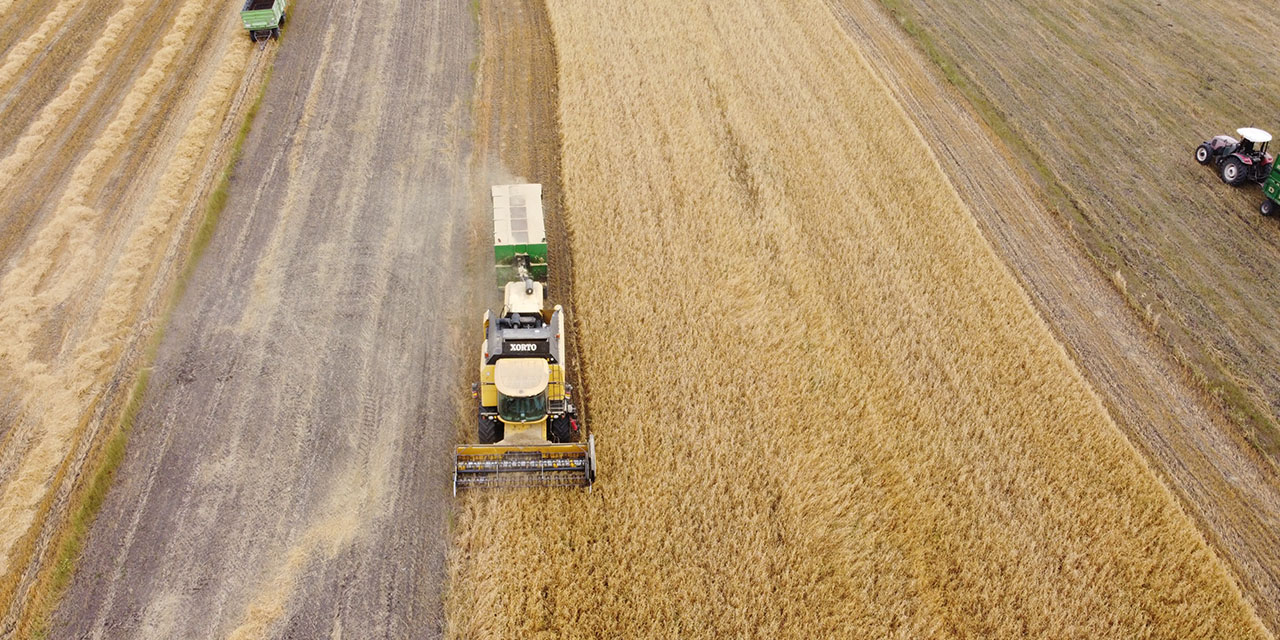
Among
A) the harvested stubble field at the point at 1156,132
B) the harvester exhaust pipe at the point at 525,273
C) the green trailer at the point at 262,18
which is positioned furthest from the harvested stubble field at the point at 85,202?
the harvested stubble field at the point at 1156,132

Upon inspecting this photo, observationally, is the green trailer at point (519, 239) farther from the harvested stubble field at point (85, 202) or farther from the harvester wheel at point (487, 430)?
the harvested stubble field at point (85, 202)

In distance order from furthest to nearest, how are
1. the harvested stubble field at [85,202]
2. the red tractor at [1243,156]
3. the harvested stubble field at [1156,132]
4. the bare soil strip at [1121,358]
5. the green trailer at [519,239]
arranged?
1. the red tractor at [1243,156]
2. the harvested stubble field at [1156,132]
3. the green trailer at [519,239]
4. the harvested stubble field at [85,202]
5. the bare soil strip at [1121,358]

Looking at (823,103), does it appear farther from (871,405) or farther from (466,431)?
(466,431)

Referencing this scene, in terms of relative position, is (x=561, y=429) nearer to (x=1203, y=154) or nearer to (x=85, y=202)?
(x=85, y=202)

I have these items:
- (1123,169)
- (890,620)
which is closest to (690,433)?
(890,620)

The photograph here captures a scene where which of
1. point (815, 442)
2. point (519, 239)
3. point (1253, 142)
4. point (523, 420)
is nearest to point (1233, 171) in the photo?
point (1253, 142)

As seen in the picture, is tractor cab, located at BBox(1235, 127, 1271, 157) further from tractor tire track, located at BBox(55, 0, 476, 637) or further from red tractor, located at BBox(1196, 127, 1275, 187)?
tractor tire track, located at BBox(55, 0, 476, 637)

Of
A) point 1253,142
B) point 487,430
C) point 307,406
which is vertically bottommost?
point 307,406
